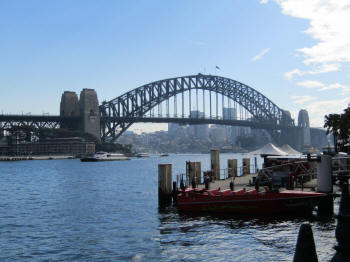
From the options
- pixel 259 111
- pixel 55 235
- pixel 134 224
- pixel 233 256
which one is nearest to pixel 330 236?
pixel 233 256

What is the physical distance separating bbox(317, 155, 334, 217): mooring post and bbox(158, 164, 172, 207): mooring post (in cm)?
975

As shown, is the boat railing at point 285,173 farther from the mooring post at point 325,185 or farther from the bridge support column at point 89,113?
the bridge support column at point 89,113

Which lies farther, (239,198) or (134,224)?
(239,198)

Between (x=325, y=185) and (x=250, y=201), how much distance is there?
165 inches

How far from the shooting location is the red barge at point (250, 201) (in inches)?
913

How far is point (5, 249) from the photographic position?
17.6 metres

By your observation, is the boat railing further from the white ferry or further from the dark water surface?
the white ferry

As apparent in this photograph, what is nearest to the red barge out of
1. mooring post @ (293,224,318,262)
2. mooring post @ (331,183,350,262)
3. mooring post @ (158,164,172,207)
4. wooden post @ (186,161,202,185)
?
mooring post @ (158,164,172,207)

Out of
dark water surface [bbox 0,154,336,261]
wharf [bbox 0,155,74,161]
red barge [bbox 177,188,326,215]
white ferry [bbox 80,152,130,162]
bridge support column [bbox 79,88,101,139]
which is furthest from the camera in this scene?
bridge support column [bbox 79,88,101,139]

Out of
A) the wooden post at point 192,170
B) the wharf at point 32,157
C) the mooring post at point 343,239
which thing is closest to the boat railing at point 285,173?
the wooden post at point 192,170

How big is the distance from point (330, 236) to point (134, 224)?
32.7 ft

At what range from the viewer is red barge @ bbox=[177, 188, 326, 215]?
23.2m

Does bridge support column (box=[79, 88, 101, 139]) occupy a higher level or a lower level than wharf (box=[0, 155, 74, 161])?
higher

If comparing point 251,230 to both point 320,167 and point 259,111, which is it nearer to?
point 320,167
